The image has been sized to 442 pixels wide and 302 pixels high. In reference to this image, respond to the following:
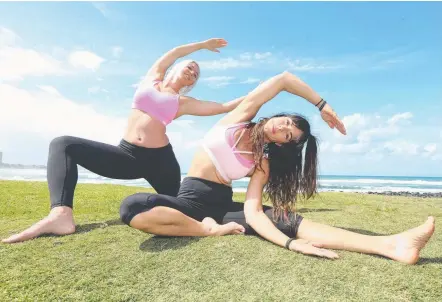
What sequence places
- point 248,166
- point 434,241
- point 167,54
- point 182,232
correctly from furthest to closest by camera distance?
1. point 167,54
2. point 434,241
3. point 248,166
4. point 182,232

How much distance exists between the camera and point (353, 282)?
2.59 meters

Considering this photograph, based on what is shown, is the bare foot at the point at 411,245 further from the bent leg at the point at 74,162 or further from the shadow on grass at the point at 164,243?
the bent leg at the point at 74,162

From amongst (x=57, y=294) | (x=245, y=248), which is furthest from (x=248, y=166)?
(x=57, y=294)

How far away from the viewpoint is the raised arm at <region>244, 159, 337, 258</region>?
3023mm

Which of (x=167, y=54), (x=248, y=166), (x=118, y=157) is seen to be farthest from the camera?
(x=167, y=54)

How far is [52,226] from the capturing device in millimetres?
3771

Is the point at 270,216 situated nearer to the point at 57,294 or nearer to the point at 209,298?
the point at 209,298

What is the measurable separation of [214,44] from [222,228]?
248cm

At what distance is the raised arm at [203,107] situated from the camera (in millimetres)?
4172

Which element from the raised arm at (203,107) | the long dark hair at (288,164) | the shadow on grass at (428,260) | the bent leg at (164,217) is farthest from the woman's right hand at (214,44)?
the shadow on grass at (428,260)

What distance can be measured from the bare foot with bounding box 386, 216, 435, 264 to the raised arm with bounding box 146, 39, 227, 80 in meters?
3.10

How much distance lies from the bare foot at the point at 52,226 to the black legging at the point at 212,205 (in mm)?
1257

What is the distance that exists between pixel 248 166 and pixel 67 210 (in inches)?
78.2

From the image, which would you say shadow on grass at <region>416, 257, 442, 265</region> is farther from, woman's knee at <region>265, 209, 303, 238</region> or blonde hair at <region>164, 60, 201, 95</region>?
blonde hair at <region>164, 60, 201, 95</region>
